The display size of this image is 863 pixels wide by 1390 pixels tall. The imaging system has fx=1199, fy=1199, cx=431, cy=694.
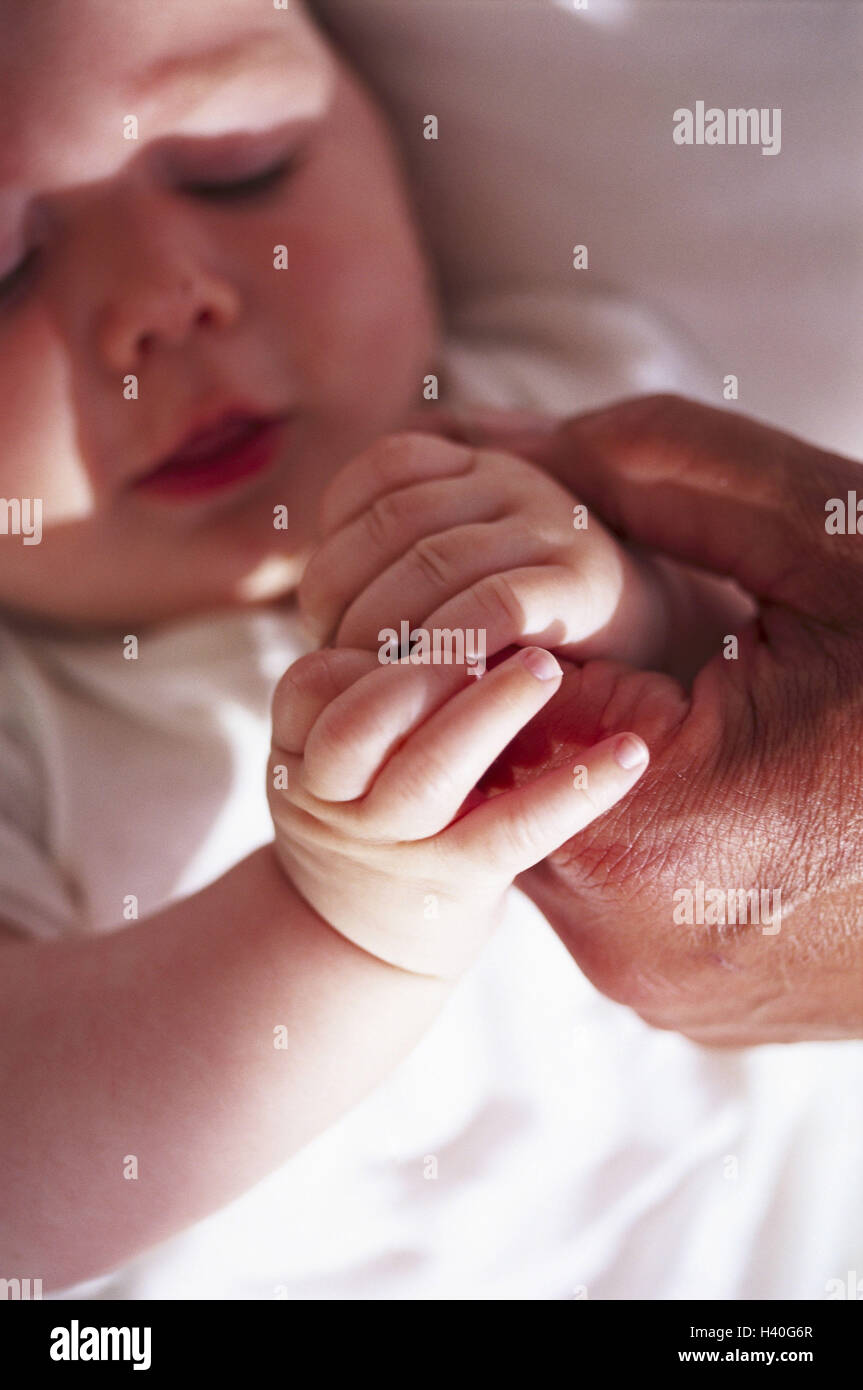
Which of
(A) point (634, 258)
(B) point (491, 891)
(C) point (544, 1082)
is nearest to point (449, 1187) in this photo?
(C) point (544, 1082)

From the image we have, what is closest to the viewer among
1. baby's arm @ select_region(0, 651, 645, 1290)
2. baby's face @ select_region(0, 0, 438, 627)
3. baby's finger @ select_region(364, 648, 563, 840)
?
baby's finger @ select_region(364, 648, 563, 840)

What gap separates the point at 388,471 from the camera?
69 centimetres

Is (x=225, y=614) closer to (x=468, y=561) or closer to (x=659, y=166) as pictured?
(x=468, y=561)

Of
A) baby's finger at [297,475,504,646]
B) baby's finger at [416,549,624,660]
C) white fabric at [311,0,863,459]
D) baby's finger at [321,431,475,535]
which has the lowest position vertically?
baby's finger at [416,549,624,660]

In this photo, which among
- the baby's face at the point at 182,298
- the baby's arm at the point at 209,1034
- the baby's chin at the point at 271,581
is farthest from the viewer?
the baby's chin at the point at 271,581

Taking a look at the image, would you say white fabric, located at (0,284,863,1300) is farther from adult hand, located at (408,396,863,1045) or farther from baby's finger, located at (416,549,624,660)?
baby's finger, located at (416,549,624,660)

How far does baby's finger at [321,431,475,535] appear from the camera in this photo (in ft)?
2.28

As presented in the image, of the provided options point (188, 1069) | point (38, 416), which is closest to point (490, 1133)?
point (188, 1069)

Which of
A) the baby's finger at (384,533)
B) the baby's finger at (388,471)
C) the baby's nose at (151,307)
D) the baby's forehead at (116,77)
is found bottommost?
the baby's finger at (384,533)

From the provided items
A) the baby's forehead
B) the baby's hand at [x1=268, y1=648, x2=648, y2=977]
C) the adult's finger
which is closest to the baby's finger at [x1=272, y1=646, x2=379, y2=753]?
the baby's hand at [x1=268, y1=648, x2=648, y2=977]

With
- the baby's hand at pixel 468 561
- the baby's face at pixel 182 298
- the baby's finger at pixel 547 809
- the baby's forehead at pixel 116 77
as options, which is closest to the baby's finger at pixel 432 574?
the baby's hand at pixel 468 561

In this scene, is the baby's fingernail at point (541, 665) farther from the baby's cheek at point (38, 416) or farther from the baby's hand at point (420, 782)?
the baby's cheek at point (38, 416)

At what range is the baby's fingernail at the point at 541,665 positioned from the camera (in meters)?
0.55

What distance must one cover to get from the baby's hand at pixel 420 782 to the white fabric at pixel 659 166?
64cm
